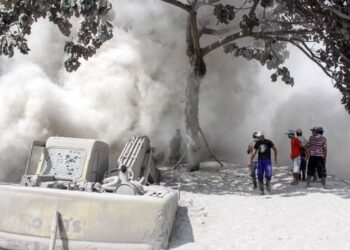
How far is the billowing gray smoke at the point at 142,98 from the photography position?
17.0 m

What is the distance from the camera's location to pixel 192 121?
Answer: 15.5m

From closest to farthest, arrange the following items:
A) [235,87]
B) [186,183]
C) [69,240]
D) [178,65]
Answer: [69,240] → [186,183] → [178,65] → [235,87]

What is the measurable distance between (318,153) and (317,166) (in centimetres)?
37

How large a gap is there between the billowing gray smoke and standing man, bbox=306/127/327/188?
607 cm

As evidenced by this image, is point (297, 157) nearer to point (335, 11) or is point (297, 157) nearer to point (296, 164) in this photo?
point (296, 164)

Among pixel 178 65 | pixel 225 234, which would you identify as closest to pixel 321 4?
pixel 225 234

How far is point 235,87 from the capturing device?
22.0m

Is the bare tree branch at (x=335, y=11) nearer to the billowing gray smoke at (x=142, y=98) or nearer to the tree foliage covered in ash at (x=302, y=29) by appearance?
the tree foliage covered in ash at (x=302, y=29)

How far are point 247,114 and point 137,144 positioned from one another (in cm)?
1104

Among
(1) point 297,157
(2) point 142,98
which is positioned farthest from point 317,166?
(2) point 142,98

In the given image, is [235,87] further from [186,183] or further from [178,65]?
[186,183]

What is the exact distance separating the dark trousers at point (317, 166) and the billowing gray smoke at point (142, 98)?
600 cm

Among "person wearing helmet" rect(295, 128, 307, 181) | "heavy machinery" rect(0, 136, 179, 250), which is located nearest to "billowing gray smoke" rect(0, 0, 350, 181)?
"person wearing helmet" rect(295, 128, 307, 181)

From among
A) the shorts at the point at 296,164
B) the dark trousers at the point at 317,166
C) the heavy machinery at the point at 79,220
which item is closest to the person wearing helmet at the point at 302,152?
the shorts at the point at 296,164
